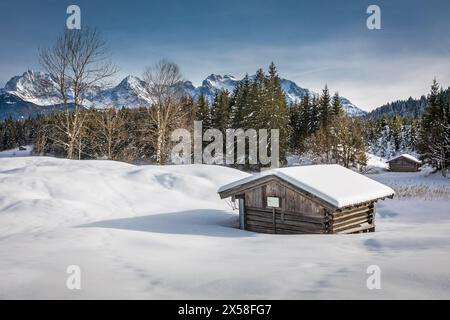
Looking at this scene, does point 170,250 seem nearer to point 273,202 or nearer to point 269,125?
point 273,202

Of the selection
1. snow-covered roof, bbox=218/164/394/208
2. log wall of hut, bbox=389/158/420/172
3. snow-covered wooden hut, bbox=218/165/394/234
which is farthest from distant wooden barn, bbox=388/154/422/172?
snow-covered wooden hut, bbox=218/165/394/234

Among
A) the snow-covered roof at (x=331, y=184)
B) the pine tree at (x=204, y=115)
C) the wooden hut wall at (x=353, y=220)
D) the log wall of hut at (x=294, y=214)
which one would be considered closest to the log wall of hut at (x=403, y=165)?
the pine tree at (x=204, y=115)

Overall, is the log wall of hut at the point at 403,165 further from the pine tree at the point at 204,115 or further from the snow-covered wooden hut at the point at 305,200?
the snow-covered wooden hut at the point at 305,200

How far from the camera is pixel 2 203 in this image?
50.6 feet

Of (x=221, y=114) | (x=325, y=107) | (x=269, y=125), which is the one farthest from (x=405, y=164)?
(x=221, y=114)

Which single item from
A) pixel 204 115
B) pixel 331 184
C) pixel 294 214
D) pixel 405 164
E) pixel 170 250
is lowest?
pixel 170 250

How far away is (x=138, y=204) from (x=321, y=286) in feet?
47.2

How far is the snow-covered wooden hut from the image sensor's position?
13.0 meters

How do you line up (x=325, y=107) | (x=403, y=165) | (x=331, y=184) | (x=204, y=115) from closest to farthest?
(x=331, y=184)
(x=204, y=115)
(x=403, y=165)
(x=325, y=107)

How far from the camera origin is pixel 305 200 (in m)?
13.4

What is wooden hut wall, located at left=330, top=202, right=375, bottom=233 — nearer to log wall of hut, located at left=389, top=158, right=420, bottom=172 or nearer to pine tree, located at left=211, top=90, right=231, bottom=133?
pine tree, located at left=211, top=90, right=231, bottom=133

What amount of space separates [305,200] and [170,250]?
20.3ft
